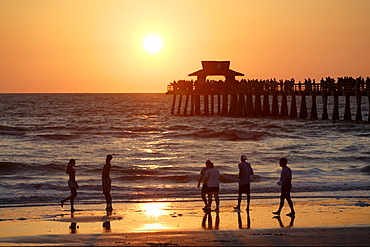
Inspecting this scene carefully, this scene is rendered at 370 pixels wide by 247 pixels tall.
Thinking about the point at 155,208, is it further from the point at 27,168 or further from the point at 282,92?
the point at 282,92

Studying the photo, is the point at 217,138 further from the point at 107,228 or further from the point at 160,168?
the point at 107,228

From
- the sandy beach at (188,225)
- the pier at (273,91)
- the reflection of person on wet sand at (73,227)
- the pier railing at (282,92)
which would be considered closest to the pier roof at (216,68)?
the pier at (273,91)

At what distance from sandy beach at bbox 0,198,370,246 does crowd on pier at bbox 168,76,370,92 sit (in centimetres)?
3203

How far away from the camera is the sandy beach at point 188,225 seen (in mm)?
12578

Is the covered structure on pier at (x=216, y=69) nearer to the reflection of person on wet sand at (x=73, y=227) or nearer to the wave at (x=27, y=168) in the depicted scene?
the wave at (x=27, y=168)

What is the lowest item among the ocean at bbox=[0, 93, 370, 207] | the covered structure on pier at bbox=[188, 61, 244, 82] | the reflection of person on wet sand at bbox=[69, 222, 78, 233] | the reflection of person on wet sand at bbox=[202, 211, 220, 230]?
the ocean at bbox=[0, 93, 370, 207]

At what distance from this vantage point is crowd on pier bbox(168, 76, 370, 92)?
162 feet

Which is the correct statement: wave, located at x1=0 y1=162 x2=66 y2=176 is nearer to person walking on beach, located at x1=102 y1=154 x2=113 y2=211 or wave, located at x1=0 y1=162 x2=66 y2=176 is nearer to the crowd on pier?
person walking on beach, located at x1=102 y1=154 x2=113 y2=211

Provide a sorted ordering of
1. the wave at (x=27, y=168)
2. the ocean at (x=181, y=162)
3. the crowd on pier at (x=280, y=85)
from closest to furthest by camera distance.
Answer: the ocean at (x=181, y=162), the wave at (x=27, y=168), the crowd on pier at (x=280, y=85)

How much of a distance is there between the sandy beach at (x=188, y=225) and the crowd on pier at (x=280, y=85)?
32030 mm

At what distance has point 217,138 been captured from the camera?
52594 mm

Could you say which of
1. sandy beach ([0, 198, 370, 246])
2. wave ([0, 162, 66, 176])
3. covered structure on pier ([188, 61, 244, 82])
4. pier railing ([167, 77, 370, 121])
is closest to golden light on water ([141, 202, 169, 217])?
sandy beach ([0, 198, 370, 246])

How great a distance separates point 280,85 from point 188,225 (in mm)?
47577

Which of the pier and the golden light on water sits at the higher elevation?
the pier
